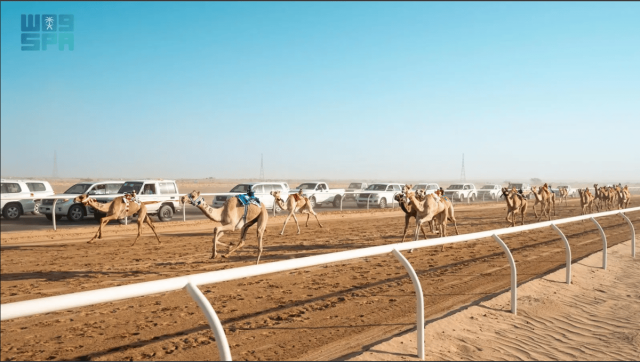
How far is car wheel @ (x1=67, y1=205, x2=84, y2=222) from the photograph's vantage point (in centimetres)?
1966

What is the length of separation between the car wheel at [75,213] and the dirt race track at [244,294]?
3831 millimetres

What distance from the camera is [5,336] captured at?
223 inches

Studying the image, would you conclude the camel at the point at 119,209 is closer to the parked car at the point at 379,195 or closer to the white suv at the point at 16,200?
the white suv at the point at 16,200

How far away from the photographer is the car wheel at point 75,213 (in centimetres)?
1966

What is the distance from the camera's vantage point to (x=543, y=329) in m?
6.13

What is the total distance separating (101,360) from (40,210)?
16.8 metres

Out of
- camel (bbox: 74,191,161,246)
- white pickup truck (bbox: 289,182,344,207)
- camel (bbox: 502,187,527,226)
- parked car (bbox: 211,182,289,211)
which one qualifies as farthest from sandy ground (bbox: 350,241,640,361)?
white pickup truck (bbox: 289,182,344,207)

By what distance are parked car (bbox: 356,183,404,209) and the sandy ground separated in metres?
23.1

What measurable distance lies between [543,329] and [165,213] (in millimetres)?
17987

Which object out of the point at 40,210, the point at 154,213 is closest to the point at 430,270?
the point at 154,213

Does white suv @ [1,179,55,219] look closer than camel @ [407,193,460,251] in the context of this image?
No

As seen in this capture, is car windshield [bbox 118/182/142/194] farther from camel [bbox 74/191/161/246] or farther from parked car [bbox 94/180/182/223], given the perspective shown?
camel [bbox 74/191/161/246]

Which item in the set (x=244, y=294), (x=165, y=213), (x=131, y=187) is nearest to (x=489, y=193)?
(x=165, y=213)

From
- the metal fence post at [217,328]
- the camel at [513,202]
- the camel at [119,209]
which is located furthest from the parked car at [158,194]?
the metal fence post at [217,328]
